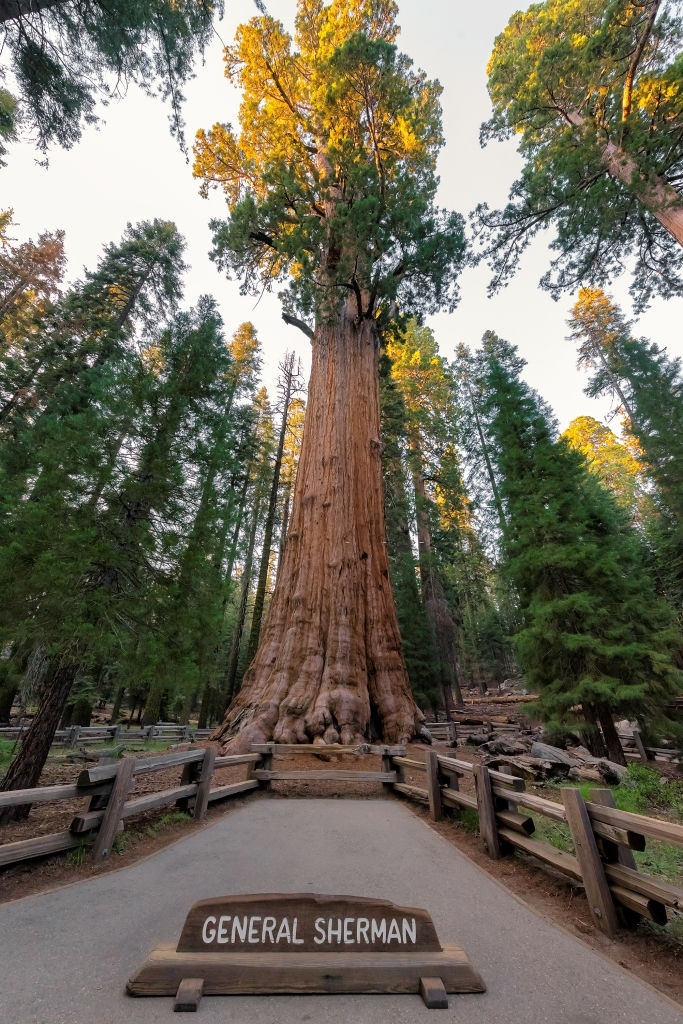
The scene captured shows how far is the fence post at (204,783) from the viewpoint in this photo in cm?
507

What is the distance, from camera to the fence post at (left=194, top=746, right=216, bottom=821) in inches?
200

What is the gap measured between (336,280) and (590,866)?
38.7ft

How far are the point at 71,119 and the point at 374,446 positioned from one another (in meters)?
8.53

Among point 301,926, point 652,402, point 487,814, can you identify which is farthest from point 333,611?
point 652,402

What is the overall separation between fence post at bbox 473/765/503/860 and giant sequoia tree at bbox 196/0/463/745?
3300 millimetres

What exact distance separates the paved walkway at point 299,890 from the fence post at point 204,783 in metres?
0.70

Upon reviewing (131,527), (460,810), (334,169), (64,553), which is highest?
(334,169)

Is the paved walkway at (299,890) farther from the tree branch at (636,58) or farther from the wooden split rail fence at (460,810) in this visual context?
the tree branch at (636,58)

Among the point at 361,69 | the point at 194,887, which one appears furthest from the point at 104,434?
the point at 361,69

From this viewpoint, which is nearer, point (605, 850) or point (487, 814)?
point (605, 850)

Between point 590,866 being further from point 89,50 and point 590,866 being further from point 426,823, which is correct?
point 89,50

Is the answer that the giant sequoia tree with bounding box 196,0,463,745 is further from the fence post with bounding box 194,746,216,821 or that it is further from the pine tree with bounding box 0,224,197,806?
the pine tree with bounding box 0,224,197,806

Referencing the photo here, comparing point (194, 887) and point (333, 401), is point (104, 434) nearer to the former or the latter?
point (194, 887)

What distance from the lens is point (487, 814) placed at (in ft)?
13.8
